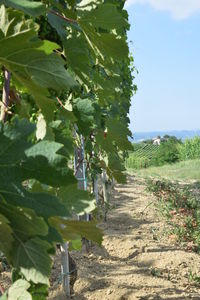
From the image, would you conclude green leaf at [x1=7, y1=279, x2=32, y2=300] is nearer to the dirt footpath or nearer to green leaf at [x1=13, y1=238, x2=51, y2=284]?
green leaf at [x1=13, y1=238, x2=51, y2=284]

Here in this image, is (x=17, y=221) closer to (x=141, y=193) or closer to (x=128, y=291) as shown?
(x=128, y=291)

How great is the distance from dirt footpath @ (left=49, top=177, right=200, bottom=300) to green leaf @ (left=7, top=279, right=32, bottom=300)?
9.98 feet

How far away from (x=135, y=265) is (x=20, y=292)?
457 centimetres

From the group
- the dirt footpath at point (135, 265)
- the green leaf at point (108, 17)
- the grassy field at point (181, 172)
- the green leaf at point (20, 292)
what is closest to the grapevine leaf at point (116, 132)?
the green leaf at point (108, 17)

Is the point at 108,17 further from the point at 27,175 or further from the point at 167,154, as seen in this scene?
the point at 167,154

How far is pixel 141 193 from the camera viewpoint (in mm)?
10898

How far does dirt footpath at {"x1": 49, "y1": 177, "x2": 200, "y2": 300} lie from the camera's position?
3.95 m

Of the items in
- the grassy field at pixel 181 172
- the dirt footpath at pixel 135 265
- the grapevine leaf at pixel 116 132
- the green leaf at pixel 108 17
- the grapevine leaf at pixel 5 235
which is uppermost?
the green leaf at pixel 108 17

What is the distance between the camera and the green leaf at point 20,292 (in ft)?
2.19

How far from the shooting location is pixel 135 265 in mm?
5113

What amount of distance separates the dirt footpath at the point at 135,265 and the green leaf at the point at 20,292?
3.04m

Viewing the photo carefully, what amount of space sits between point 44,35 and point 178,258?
3.93 metres

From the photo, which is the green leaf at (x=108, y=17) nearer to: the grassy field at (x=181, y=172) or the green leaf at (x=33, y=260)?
the green leaf at (x=33, y=260)

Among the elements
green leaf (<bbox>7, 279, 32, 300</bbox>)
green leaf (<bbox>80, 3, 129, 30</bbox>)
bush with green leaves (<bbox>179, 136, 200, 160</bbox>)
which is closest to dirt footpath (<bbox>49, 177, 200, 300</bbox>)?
green leaf (<bbox>80, 3, 129, 30</bbox>)
